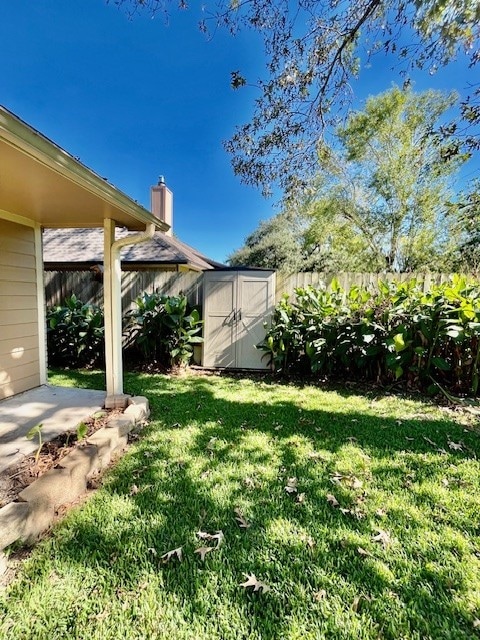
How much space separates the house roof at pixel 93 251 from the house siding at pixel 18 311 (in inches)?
150

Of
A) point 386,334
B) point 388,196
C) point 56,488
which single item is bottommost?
point 56,488

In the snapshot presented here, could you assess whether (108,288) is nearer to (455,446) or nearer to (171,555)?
(171,555)

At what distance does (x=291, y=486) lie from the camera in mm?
2199

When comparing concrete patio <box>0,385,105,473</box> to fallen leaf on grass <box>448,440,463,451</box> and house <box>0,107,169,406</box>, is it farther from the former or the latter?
fallen leaf on grass <box>448,440,463,451</box>

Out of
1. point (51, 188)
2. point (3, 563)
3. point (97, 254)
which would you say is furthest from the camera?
point (97, 254)

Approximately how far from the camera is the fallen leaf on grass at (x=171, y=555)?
61.9 inches

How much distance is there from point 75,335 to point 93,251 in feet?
13.2

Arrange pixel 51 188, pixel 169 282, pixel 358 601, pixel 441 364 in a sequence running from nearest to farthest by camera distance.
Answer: pixel 358 601 < pixel 51 188 < pixel 441 364 < pixel 169 282

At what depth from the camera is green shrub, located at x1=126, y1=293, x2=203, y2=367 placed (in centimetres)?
527

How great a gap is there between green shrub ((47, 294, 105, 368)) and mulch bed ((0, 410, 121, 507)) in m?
3.07

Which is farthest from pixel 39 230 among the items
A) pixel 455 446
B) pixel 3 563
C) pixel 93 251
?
pixel 455 446

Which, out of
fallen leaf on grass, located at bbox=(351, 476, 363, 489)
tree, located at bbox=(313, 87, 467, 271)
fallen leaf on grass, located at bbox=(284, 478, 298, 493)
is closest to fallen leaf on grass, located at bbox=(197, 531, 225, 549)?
fallen leaf on grass, located at bbox=(284, 478, 298, 493)

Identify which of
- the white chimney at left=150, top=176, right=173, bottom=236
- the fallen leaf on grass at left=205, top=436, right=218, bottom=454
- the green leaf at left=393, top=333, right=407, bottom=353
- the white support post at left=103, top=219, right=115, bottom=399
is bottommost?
the fallen leaf on grass at left=205, top=436, right=218, bottom=454

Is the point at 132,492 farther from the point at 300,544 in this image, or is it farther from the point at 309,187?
the point at 309,187
